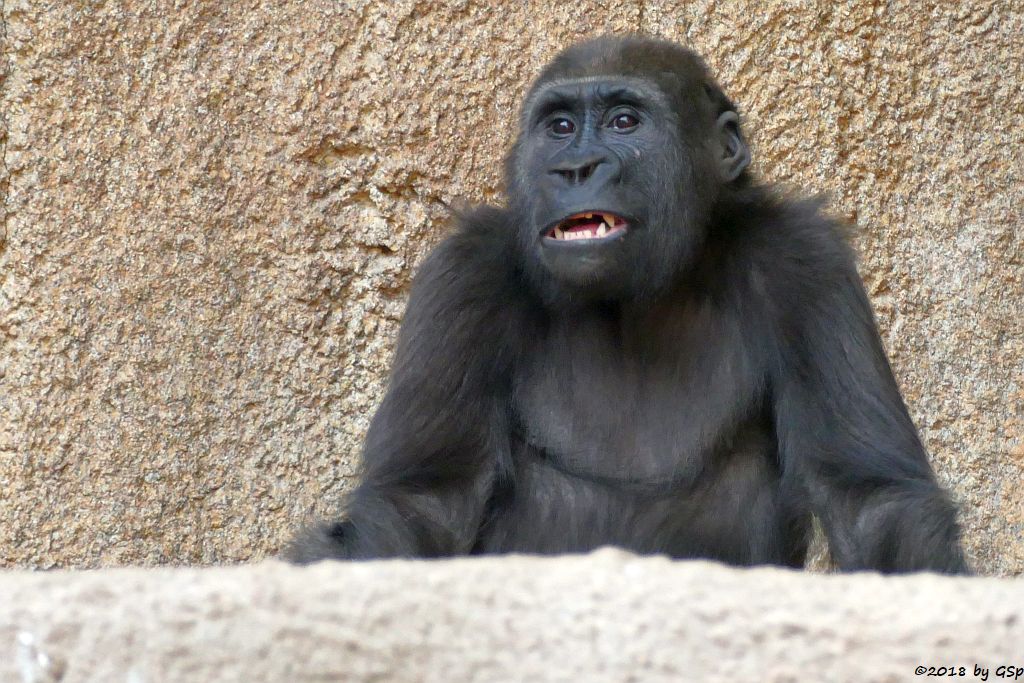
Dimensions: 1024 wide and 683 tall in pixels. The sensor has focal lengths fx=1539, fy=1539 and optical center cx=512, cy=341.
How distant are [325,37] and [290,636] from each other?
3.10 metres

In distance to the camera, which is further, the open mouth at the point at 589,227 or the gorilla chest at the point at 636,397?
the gorilla chest at the point at 636,397

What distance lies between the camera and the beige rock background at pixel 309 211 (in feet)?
15.9

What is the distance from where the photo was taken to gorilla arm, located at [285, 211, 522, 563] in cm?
389

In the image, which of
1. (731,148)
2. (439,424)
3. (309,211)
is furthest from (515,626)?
(309,211)

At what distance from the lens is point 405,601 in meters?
2.52

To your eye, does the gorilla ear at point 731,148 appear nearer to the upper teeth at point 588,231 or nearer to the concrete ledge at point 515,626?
the upper teeth at point 588,231

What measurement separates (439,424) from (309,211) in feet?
4.30

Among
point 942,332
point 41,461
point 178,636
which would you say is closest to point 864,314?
point 942,332

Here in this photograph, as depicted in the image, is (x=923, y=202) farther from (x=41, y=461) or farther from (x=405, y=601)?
(x=405, y=601)

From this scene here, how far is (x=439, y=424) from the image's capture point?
411cm

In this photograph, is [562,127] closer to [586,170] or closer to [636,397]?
[586,170]

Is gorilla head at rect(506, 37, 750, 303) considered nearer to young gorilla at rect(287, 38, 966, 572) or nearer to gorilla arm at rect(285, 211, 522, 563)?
young gorilla at rect(287, 38, 966, 572)

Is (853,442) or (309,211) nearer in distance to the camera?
(853,442)

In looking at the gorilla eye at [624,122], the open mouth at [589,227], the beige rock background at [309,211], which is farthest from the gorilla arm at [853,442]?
the beige rock background at [309,211]
